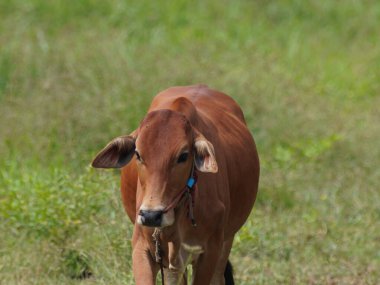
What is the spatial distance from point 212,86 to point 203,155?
18.4 feet

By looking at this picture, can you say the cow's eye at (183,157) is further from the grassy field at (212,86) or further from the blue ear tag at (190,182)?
the grassy field at (212,86)

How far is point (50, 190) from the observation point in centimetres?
758

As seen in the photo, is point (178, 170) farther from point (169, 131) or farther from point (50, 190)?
point (50, 190)

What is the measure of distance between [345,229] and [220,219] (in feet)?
9.76

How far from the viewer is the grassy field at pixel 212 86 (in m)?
7.49

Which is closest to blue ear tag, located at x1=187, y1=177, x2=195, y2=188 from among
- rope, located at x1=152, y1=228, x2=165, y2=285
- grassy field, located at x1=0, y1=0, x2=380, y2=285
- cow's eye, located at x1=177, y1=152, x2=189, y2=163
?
cow's eye, located at x1=177, y1=152, x2=189, y2=163

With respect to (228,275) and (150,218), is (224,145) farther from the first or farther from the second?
(150,218)

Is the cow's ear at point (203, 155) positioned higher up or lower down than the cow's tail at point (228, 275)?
higher up

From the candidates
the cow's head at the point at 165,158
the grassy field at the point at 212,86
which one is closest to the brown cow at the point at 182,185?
the cow's head at the point at 165,158

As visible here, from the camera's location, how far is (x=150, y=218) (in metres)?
5.15

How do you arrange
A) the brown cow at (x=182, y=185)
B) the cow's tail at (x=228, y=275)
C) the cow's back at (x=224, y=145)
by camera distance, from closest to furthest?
1. the brown cow at (x=182, y=185)
2. the cow's back at (x=224, y=145)
3. the cow's tail at (x=228, y=275)

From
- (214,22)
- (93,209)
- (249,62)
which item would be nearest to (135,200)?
(93,209)

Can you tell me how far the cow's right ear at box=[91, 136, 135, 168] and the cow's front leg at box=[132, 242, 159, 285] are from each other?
0.47 metres

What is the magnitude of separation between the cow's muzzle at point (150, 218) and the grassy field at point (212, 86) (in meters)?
1.64
